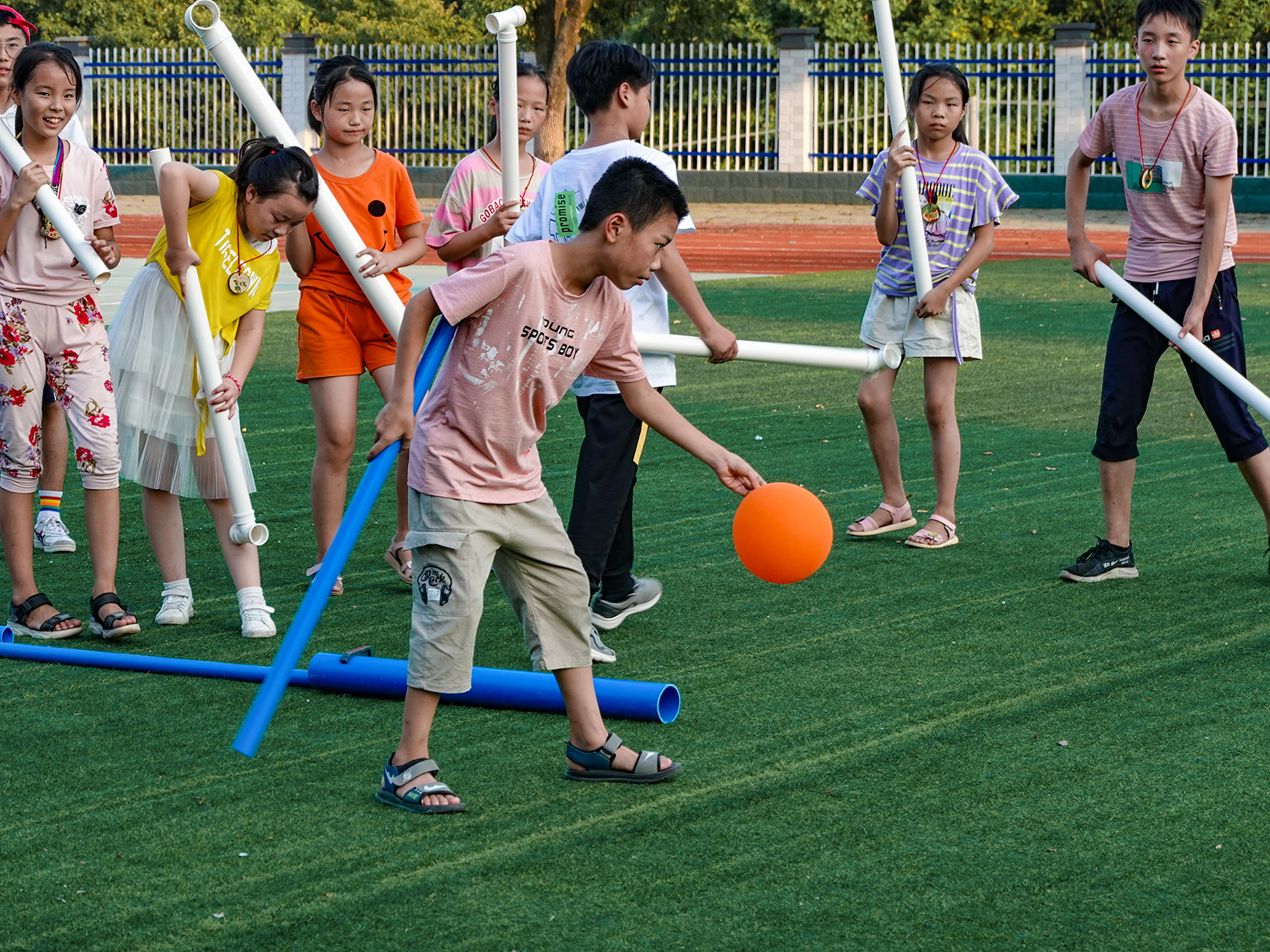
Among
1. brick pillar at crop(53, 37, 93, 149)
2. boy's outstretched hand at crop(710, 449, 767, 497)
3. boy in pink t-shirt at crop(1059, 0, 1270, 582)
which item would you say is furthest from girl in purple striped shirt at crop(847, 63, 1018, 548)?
brick pillar at crop(53, 37, 93, 149)

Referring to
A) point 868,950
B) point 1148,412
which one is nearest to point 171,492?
point 868,950

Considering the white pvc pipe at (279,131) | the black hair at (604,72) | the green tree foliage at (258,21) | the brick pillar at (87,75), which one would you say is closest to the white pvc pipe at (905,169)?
the black hair at (604,72)

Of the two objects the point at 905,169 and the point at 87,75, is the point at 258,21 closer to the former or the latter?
the point at 87,75

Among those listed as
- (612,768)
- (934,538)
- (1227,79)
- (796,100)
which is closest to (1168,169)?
(934,538)

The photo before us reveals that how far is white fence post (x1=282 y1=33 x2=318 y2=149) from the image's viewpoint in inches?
1240

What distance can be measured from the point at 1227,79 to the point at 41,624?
2672 centimetres

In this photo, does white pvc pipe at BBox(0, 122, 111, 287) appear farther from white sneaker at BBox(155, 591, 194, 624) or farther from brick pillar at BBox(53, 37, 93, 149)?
brick pillar at BBox(53, 37, 93, 149)

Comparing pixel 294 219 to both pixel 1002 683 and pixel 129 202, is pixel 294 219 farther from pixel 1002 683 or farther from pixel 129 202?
pixel 129 202

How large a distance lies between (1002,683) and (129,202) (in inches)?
1133

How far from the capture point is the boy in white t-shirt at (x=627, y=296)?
5070mm

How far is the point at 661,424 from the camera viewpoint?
4.11 metres

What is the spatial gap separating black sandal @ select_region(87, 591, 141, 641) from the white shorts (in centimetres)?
317

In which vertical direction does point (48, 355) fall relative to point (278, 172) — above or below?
below

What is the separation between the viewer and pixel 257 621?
5336 mm
